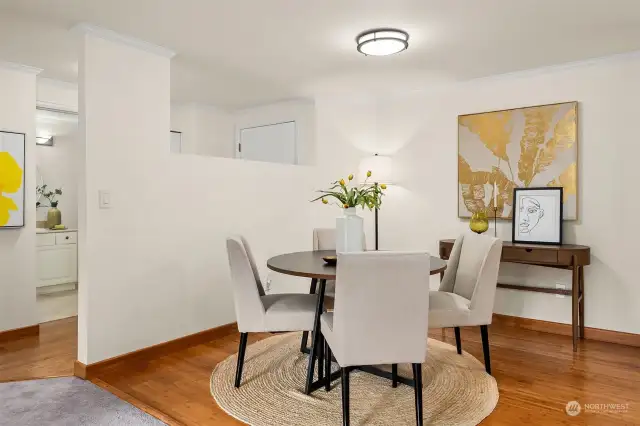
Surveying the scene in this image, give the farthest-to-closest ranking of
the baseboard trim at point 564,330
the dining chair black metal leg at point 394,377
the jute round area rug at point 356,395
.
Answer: the baseboard trim at point 564,330 → the dining chair black metal leg at point 394,377 → the jute round area rug at point 356,395

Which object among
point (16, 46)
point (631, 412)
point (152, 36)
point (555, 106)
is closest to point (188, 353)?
point (152, 36)

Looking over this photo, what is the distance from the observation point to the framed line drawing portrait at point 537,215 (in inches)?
150

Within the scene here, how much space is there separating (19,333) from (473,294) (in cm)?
360

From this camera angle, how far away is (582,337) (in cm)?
381

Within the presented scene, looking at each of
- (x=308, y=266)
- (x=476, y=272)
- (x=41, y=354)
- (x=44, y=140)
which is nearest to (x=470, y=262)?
(x=476, y=272)

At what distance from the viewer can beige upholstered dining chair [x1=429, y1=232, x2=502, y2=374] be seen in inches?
109

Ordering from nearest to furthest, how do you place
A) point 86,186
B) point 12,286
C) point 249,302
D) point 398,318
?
point 398,318 → point 249,302 → point 86,186 → point 12,286

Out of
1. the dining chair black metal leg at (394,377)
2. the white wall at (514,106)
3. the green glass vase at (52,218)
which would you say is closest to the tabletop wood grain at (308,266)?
the dining chair black metal leg at (394,377)

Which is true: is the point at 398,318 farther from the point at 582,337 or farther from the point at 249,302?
the point at 582,337

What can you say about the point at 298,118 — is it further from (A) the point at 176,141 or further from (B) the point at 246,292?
(B) the point at 246,292

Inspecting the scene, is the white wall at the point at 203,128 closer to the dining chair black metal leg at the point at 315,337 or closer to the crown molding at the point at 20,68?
the crown molding at the point at 20,68

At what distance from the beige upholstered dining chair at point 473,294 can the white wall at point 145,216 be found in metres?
1.86

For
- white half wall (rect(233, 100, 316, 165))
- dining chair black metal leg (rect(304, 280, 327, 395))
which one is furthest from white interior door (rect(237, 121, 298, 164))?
dining chair black metal leg (rect(304, 280, 327, 395))

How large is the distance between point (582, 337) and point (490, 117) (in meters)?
2.03
